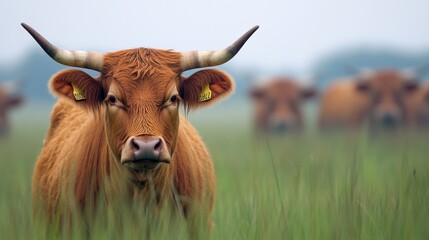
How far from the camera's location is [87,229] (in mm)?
5480

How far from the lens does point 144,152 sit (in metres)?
5.14

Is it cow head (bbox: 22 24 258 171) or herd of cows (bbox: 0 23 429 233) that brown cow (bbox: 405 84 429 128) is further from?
cow head (bbox: 22 24 258 171)

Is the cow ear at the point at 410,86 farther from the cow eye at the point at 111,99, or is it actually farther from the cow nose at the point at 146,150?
the cow nose at the point at 146,150

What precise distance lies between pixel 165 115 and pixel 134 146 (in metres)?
0.44

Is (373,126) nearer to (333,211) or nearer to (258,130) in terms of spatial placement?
(258,130)

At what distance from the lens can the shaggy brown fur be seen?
554 centimetres

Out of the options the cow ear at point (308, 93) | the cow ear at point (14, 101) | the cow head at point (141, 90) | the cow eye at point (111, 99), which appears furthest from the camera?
the cow ear at point (14, 101)

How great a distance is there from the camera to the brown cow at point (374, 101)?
1934 centimetres

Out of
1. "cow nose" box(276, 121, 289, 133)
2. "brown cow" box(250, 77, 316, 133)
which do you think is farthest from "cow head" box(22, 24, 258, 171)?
"brown cow" box(250, 77, 316, 133)

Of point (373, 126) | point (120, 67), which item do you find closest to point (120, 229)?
point (120, 67)

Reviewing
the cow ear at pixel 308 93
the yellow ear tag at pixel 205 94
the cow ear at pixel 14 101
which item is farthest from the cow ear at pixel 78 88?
the cow ear at pixel 14 101

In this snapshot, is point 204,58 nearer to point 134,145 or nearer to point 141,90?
point 141,90

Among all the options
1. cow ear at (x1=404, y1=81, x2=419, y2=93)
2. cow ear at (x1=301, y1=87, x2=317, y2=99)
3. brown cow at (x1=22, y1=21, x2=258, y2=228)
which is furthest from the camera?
cow ear at (x1=301, y1=87, x2=317, y2=99)

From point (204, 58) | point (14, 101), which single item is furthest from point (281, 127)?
point (204, 58)
